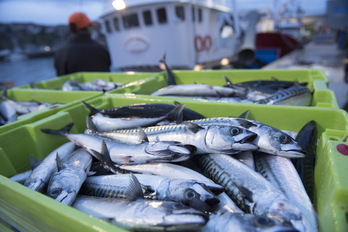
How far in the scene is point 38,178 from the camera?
1.48 meters

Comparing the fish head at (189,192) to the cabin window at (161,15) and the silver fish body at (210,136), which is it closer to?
the silver fish body at (210,136)

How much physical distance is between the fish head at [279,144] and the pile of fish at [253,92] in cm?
78

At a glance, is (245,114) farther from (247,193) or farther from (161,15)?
(161,15)

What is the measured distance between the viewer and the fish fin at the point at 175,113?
72.6 inches

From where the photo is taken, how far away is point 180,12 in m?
8.24

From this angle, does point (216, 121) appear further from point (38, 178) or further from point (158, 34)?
point (158, 34)

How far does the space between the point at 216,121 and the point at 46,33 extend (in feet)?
246

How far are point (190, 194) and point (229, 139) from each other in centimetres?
46

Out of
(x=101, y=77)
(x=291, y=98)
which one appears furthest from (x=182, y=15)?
(x=291, y=98)

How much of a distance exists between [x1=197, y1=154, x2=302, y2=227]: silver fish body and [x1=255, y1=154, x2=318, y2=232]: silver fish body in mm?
83

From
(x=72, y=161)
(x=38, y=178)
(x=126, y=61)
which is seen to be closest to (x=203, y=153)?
(x=72, y=161)

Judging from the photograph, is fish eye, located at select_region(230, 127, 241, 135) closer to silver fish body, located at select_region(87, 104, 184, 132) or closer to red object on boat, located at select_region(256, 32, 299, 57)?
silver fish body, located at select_region(87, 104, 184, 132)

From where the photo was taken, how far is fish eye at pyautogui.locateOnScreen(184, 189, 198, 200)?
42.8 inches

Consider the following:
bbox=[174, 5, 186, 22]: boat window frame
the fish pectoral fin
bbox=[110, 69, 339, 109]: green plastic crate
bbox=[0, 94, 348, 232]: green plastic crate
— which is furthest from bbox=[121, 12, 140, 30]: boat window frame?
the fish pectoral fin
